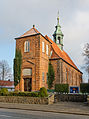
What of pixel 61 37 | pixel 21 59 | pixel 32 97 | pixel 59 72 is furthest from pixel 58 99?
pixel 61 37

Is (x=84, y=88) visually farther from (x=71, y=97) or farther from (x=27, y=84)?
(x=27, y=84)

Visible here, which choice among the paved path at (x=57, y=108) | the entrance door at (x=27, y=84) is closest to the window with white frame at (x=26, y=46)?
the entrance door at (x=27, y=84)

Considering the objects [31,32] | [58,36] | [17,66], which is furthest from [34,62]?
[58,36]

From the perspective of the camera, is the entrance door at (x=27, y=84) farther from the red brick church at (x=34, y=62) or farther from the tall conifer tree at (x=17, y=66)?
the tall conifer tree at (x=17, y=66)

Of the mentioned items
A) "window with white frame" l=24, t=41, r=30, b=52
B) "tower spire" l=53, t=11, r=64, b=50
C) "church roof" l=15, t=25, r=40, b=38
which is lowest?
"window with white frame" l=24, t=41, r=30, b=52

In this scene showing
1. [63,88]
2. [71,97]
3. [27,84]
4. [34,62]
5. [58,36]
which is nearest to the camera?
[71,97]

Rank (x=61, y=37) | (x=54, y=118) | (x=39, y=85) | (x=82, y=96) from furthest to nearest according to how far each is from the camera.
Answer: (x=61, y=37)
(x=39, y=85)
(x=82, y=96)
(x=54, y=118)

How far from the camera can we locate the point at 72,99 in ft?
70.7

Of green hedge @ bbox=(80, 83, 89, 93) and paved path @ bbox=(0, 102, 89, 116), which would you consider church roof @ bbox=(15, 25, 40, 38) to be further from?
paved path @ bbox=(0, 102, 89, 116)

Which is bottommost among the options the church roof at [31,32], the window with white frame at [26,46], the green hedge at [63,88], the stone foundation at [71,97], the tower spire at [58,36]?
the stone foundation at [71,97]

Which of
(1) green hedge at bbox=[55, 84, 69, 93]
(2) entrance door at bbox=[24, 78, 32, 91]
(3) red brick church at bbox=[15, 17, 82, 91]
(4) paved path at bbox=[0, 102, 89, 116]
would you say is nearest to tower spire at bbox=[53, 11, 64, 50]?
(3) red brick church at bbox=[15, 17, 82, 91]

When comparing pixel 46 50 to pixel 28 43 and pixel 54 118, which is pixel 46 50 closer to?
pixel 28 43

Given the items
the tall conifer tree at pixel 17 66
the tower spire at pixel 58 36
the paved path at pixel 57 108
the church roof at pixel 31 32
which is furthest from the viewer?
the tower spire at pixel 58 36

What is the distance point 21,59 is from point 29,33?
5.74m
